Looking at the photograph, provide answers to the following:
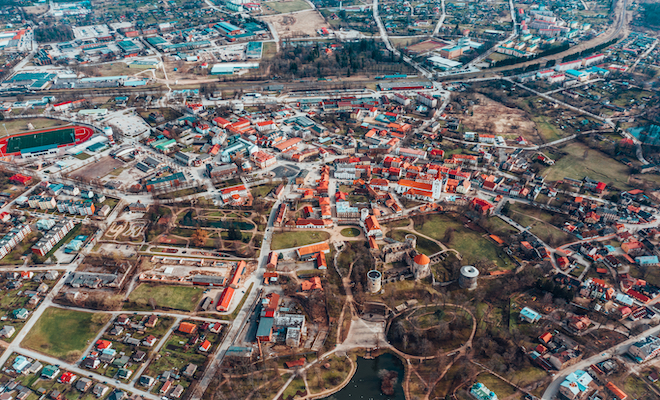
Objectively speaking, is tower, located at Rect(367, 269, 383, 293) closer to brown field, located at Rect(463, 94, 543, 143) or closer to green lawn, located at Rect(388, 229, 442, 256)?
green lawn, located at Rect(388, 229, 442, 256)

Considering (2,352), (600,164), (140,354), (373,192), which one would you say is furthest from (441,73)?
(2,352)

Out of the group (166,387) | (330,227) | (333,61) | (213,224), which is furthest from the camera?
(333,61)

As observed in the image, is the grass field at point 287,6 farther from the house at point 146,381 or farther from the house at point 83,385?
the house at point 83,385

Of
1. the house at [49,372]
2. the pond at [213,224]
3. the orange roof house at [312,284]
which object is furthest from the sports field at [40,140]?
the orange roof house at [312,284]

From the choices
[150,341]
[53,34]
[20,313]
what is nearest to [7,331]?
[20,313]

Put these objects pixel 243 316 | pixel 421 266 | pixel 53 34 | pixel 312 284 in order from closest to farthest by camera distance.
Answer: pixel 243 316
pixel 312 284
pixel 421 266
pixel 53 34

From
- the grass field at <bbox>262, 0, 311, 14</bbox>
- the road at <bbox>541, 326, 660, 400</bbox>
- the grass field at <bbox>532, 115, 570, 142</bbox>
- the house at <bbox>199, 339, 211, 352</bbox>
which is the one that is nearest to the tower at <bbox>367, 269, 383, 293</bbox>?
the house at <bbox>199, 339, 211, 352</bbox>

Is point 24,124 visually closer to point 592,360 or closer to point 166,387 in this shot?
point 166,387

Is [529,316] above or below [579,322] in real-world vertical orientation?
above
